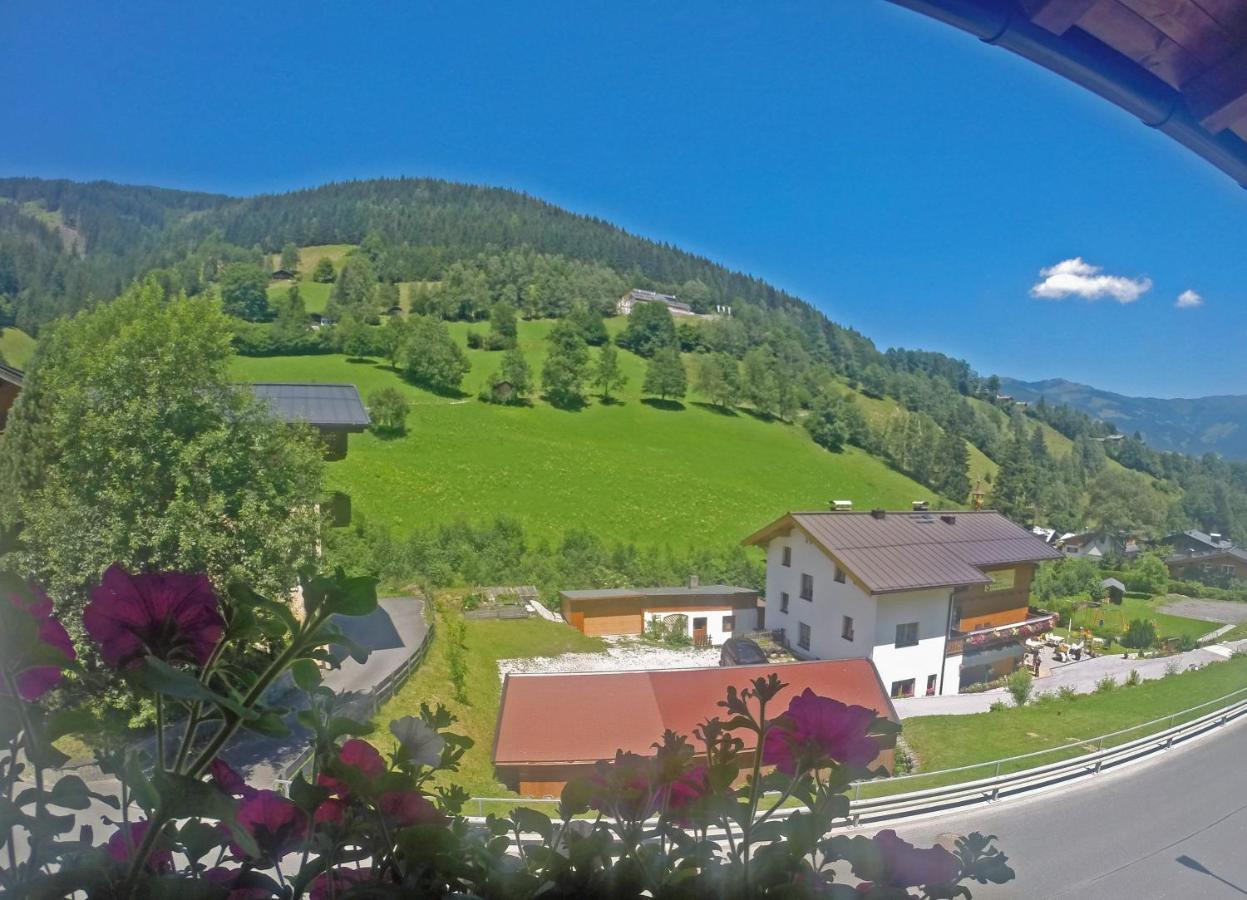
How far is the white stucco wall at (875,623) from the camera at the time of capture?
2188mm

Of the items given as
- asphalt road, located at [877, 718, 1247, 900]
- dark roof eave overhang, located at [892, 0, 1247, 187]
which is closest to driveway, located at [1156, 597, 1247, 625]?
asphalt road, located at [877, 718, 1247, 900]

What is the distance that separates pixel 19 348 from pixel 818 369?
3.52 metres

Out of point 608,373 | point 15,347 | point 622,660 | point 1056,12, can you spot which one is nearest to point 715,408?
point 608,373

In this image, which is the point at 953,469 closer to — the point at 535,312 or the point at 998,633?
the point at 998,633

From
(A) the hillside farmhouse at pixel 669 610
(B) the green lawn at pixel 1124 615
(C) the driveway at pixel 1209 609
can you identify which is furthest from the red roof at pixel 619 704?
(A) the hillside farmhouse at pixel 669 610

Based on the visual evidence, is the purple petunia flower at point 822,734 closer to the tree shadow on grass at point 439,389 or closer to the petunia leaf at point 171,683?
the petunia leaf at point 171,683

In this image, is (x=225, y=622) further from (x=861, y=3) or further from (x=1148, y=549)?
(x=1148, y=549)

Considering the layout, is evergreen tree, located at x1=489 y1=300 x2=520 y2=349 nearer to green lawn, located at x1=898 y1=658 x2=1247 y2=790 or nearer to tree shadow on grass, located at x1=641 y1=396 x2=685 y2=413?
tree shadow on grass, located at x1=641 y1=396 x2=685 y2=413

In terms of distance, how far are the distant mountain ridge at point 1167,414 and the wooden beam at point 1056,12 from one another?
2.43ft

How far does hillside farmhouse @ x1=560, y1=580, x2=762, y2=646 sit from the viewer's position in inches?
127

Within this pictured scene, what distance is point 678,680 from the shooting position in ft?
3.75

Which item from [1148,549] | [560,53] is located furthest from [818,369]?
[560,53]

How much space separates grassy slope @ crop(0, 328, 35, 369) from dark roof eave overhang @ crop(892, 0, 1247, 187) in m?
1.03

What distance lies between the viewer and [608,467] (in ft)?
15.2
